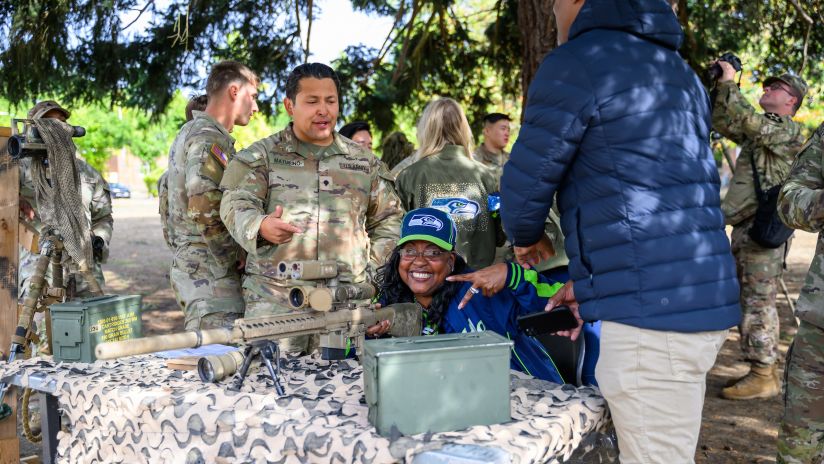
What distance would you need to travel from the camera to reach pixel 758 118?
197 inches

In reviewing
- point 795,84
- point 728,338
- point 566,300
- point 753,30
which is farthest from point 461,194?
point 728,338

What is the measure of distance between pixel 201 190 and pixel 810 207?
2.67m

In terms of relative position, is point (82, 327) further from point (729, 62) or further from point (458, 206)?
point (729, 62)

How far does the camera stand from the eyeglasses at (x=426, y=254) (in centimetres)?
310

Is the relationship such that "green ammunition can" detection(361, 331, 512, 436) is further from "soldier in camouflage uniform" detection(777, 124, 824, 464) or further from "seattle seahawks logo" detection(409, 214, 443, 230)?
"soldier in camouflage uniform" detection(777, 124, 824, 464)

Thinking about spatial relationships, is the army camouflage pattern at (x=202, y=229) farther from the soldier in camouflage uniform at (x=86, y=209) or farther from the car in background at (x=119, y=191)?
the car in background at (x=119, y=191)

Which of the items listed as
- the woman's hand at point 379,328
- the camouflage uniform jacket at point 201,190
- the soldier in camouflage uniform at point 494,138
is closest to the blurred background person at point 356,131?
the soldier in camouflage uniform at point 494,138

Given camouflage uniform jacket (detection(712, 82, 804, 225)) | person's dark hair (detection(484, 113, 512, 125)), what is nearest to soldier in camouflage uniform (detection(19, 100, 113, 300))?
person's dark hair (detection(484, 113, 512, 125))

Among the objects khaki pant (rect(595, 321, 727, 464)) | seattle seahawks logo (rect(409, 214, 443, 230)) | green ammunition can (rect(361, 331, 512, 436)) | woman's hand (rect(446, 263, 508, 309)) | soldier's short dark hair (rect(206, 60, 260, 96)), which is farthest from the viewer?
soldier's short dark hair (rect(206, 60, 260, 96))

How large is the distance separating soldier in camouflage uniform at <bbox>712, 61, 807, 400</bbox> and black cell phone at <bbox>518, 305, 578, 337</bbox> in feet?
10.4

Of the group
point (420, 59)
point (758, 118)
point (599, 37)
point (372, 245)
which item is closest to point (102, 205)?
point (372, 245)

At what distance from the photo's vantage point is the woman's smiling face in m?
3.10

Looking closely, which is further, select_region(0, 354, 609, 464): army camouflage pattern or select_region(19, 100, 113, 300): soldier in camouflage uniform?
select_region(19, 100, 113, 300): soldier in camouflage uniform

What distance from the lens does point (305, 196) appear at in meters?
3.17
